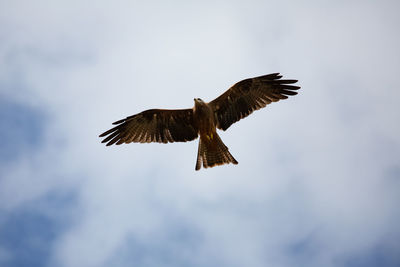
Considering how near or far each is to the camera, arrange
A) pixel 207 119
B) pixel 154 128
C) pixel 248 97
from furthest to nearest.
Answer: pixel 154 128
pixel 248 97
pixel 207 119

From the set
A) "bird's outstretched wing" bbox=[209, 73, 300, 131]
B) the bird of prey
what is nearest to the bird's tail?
the bird of prey

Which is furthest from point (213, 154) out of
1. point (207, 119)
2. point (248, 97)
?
point (248, 97)

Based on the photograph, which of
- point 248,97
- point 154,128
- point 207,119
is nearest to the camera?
point 207,119

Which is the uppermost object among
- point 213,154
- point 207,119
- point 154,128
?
point 154,128

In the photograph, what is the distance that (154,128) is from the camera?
13.4 metres

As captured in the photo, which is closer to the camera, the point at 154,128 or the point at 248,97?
the point at 248,97

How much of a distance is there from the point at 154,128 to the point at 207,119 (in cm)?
165

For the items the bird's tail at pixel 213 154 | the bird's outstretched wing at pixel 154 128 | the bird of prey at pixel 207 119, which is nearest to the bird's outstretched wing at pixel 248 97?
the bird of prey at pixel 207 119

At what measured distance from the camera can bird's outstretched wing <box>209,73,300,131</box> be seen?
Answer: 12.9 meters

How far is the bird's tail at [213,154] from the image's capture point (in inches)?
501

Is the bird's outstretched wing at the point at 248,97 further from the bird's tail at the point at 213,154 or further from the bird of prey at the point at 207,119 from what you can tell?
the bird's tail at the point at 213,154

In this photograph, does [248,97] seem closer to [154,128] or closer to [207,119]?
[207,119]

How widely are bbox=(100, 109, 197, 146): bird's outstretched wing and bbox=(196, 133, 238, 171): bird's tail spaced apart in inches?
21.7

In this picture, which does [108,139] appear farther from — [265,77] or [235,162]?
[265,77]
